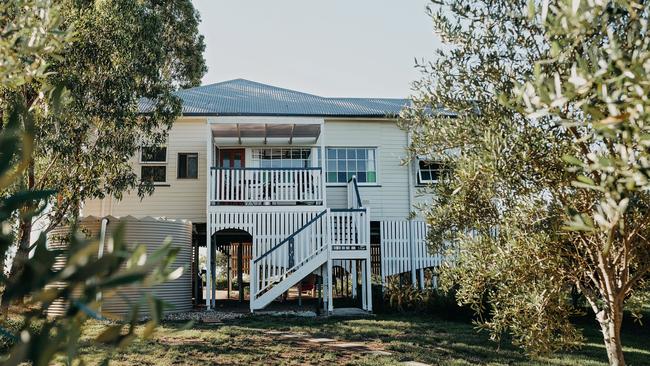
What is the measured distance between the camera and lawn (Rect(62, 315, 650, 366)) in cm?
883

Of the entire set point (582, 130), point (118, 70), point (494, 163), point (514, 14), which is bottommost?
point (494, 163)

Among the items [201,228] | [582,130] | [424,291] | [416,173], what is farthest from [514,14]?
[201,228]

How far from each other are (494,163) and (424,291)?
36.5 ft

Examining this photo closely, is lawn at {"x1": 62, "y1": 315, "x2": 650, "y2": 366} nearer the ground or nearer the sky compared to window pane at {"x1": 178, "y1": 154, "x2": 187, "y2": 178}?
nearer the ground

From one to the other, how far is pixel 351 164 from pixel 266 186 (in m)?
4.14

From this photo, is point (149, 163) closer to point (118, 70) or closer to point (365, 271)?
point (118, 70)

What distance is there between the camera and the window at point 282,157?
18.5m

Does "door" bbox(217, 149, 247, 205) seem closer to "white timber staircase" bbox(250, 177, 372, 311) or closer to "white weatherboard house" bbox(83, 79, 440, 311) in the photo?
"white weatherboard house" bbox(83, 79, 440, 311)

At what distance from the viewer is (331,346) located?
988 centimetres

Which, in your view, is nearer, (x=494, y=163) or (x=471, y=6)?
(x=494, y=163)

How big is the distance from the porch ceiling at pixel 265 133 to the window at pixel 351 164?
1.00m

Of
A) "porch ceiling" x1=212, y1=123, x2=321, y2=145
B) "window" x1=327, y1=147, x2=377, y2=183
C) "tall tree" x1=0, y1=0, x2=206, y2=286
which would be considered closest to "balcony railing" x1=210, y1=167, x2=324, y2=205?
"porch ceiling" x1=212, y1=123, x2=321, y2=145

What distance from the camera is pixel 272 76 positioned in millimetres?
28188

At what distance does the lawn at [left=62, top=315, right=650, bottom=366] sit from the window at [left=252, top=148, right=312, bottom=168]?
6657mm
